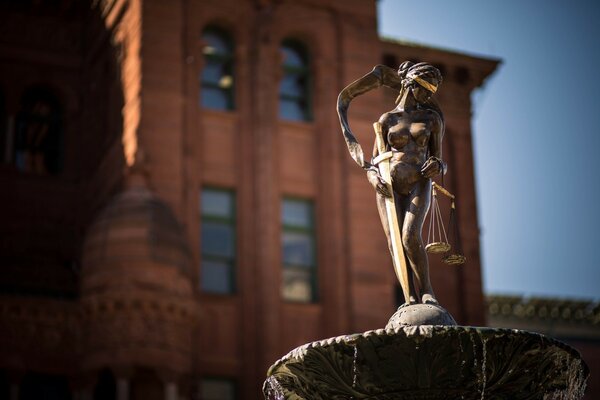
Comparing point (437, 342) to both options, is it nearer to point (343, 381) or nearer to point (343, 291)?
point (343, 381)

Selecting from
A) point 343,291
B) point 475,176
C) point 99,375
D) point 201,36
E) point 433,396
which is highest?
point 201,36

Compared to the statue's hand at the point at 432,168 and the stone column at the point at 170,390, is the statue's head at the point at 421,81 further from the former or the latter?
the stone column at the point at 170,390

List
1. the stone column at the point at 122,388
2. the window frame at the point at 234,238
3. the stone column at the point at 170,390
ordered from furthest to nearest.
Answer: the window frame at the point at 234,238, the stone column at the point at 170,390, the stone column at the point at 122,388

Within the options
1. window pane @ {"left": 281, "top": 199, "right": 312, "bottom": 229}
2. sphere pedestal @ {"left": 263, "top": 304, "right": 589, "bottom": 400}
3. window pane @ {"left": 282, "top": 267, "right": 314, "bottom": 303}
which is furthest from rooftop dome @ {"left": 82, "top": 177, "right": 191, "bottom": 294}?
sphere pedestal @ {"left": 263, "top": 304, "right": 589, "bottom": 400}

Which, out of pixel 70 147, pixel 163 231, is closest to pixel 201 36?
pixel 70 147

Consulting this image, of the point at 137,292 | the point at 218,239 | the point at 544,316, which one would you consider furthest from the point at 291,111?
the point at 544,316

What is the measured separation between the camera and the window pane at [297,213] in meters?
34.0

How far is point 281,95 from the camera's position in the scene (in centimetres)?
3509

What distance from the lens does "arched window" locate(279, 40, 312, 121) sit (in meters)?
35.1

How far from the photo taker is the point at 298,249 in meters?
33.8

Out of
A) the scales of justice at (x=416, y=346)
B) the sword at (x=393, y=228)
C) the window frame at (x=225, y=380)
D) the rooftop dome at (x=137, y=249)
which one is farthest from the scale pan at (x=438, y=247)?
the window frame at (x=225, y=380)

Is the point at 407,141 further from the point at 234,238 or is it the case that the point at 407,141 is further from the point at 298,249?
the point at 298,249

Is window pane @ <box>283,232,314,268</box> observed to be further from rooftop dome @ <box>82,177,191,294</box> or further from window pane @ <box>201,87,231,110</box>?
rooftop dome @ <box>82,177,191,294</box>

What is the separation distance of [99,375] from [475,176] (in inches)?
511
